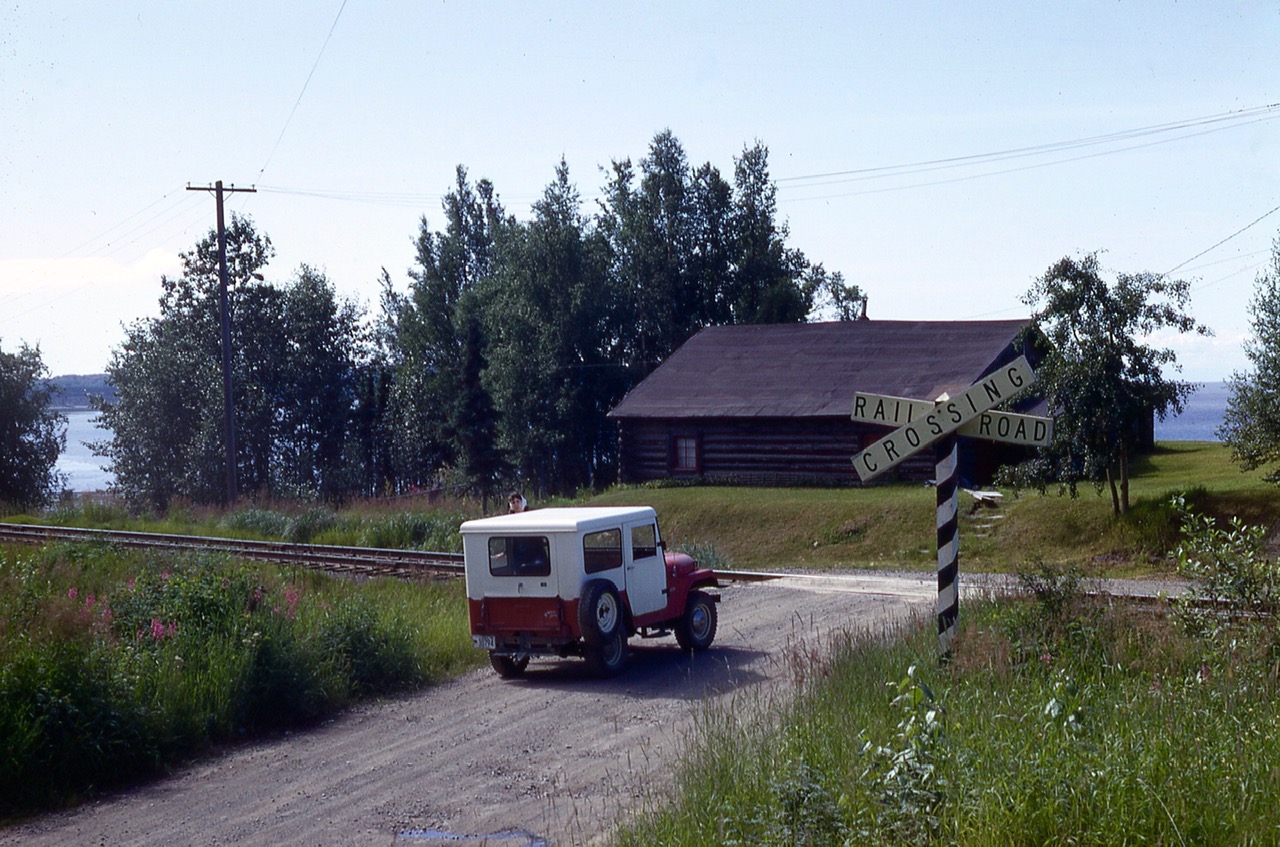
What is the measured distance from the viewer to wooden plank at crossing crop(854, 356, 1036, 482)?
916 centimetres

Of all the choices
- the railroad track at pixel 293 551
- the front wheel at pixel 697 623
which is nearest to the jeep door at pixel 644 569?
the front wheel at pixel 697 623

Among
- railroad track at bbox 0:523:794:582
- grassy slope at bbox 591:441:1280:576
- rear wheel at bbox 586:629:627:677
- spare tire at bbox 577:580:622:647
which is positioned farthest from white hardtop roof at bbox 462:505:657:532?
grassy slope at bbox 591:441:1280:576

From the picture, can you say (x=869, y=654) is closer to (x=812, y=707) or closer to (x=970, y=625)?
(x=970, y=625)

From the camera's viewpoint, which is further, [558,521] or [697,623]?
[697,623]

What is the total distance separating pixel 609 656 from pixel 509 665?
135cm

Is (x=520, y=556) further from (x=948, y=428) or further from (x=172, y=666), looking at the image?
(x=948, y=428)

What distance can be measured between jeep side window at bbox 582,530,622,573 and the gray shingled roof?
2592 centimetres

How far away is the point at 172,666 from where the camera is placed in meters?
11.7

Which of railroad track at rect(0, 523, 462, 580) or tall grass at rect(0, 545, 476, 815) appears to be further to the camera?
railroad track at rect(0, 523, 462, 580)

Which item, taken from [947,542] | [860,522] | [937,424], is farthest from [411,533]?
[937,424]

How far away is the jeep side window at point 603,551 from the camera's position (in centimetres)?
1391

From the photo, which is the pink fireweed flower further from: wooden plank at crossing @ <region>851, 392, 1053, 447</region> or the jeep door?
wooden plank at crossing @ <region>851, 392, 1053, 447</region>

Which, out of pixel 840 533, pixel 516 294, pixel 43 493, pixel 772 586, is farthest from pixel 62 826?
pixel 43 493

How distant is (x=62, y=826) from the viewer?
9.10m
